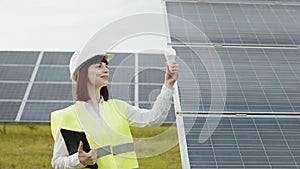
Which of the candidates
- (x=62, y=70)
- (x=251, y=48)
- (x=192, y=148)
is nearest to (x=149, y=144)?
(x=192, y=148)

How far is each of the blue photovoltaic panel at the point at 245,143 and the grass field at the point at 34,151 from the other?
2188 mm

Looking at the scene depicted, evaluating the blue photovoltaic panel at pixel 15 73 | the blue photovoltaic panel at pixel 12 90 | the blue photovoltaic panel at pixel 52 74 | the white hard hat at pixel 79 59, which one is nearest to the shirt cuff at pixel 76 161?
the white hard hat at pixel 79 59

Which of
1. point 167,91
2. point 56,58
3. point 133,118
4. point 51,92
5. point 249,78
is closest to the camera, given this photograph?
point 167,91

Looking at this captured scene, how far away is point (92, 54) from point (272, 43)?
3145mm

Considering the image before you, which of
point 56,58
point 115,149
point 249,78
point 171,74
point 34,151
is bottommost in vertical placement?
point 115,149

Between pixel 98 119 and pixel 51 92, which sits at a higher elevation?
pixel 51 92

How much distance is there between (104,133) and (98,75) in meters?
0.33

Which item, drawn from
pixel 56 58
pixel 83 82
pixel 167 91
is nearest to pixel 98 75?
pixel 83 82

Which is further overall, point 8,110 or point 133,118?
point 8,110

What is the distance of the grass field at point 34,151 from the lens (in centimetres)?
673

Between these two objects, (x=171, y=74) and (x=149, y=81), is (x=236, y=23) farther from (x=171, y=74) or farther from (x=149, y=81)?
(x=171, y=74)

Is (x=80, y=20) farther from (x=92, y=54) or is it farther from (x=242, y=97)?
(x=92, y=54)

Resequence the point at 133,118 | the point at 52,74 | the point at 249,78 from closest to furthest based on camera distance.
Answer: the point at 133,118 → the point at 249,78 → the point at 52,74

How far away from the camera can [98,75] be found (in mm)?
3035
